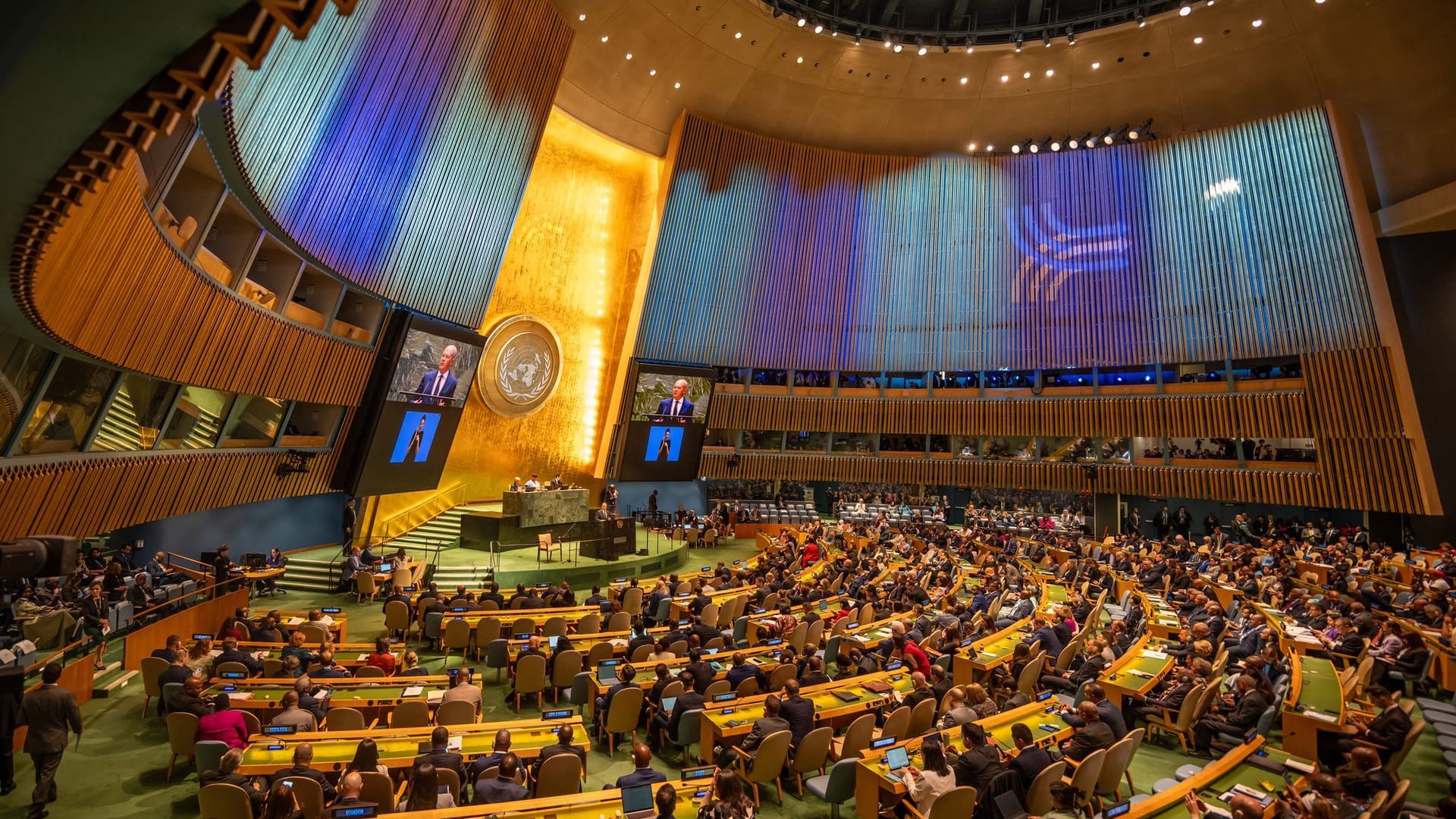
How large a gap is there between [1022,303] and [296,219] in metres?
19.9

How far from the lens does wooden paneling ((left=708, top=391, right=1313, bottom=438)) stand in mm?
18719

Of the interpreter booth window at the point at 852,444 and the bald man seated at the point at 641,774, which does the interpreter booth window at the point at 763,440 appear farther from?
the bald man seated at the point at 641,774

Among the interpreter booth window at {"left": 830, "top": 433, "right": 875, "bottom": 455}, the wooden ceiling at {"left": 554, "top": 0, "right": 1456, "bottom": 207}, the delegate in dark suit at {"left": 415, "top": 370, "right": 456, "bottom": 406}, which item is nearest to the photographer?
the delegate in dark suit at {"left": 415, "top": 370, "right": 456, "bottom": 406}

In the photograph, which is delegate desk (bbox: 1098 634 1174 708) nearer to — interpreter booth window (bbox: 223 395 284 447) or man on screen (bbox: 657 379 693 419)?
interpreter booth window (bbox: 223 395 284 447)

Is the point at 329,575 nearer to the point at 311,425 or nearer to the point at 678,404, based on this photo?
the point at 311,425

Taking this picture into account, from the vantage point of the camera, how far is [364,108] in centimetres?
1212

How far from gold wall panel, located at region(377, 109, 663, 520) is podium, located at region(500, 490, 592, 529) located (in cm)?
315

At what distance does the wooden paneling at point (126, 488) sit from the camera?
24.7 ft

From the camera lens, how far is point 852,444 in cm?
2447

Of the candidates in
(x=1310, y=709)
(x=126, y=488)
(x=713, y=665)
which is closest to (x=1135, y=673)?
(x=1310, y=709)

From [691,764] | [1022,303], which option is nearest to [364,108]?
[691,764]

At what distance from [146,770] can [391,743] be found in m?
2.66

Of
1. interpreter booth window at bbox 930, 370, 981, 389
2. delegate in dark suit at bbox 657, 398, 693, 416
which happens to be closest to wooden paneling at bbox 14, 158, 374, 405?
delegate in dark suit at bbox 657, 398, 693, 416

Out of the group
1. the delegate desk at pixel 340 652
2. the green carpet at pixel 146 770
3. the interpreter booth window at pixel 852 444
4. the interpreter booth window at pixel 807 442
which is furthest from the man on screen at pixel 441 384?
the interpreter booth window at pixel 852 444
